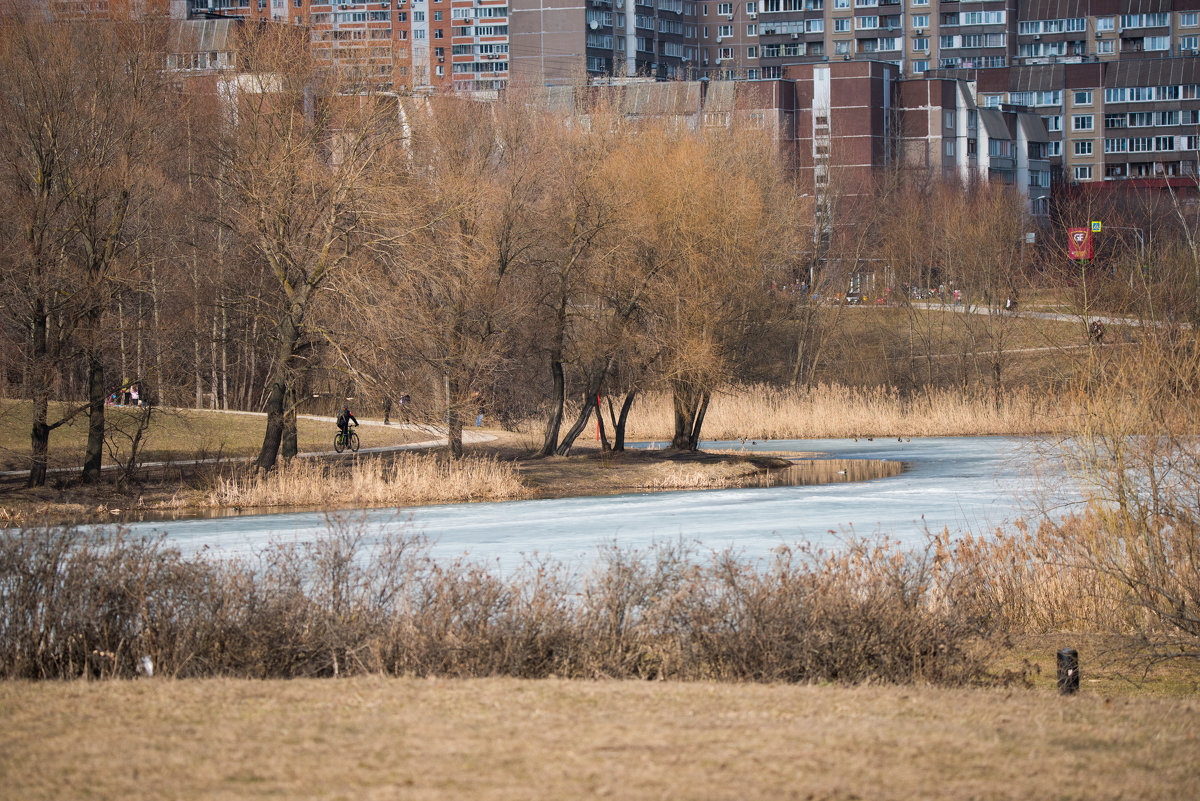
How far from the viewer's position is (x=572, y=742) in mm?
7422

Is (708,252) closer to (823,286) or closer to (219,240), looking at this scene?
(219,240)

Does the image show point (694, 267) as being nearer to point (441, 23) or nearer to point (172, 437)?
point (172, 437)

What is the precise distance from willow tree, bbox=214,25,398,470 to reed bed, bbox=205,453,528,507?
6.86 ft

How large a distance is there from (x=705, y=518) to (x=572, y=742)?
624 inches

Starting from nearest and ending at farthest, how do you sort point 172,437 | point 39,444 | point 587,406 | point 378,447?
point 39,444 → point 587,406 → point 172,437 → point 378,447

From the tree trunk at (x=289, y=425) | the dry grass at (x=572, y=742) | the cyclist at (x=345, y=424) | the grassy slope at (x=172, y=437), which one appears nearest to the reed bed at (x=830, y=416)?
the grassy slope at (x=172, y=437)

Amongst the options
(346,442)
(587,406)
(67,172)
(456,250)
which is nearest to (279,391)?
(456,250)

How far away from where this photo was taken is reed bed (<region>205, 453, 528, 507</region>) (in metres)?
27.7

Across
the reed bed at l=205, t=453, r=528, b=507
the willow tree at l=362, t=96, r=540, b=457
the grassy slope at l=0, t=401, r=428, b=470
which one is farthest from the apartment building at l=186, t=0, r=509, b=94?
the reed bed at l=205, t=453, r=528, b=507

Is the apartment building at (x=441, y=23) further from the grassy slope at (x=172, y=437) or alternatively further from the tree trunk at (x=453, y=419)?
the tree trunk at (x=453, y=419)

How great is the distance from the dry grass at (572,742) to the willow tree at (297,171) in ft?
67.8

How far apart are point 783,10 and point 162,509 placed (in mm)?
123340

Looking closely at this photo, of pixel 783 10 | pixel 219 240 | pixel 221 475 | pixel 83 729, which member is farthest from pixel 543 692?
pixel 783 10

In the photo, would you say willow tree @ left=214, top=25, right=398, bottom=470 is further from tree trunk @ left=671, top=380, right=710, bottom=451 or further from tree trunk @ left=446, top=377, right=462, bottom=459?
tree trunk @ left=671, top=380, right=710, bottom=451
